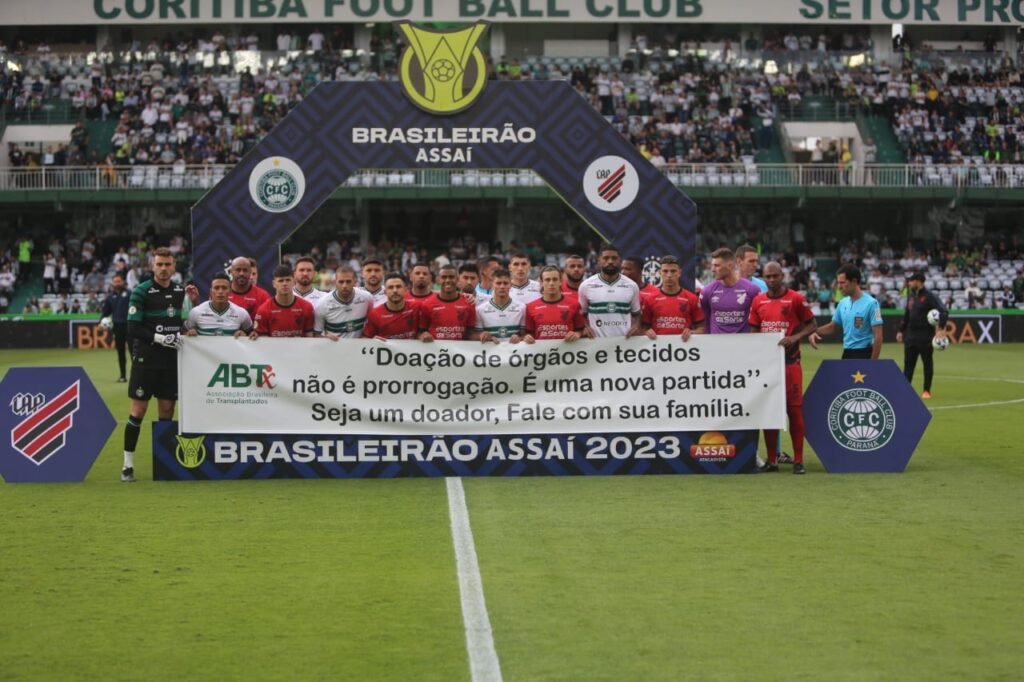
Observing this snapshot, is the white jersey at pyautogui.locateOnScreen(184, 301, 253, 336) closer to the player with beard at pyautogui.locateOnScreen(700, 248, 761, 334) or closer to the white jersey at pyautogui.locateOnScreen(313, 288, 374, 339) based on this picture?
the white jersey at pyautogui.locateOnScreen(313, 288, 374, 339)

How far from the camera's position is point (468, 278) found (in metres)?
14.9

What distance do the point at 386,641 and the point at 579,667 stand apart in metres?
1.06

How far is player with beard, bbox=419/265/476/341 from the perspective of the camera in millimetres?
13070

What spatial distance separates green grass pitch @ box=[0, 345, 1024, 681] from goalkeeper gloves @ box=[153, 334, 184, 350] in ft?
4.17

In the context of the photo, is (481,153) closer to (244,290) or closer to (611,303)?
(611,303)

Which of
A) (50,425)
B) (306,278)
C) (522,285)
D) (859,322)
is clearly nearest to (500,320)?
(522,285)

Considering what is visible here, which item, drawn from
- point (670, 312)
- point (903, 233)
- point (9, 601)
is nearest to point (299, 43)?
point (903, 233)

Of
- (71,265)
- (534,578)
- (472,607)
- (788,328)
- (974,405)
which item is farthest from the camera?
(71,265)

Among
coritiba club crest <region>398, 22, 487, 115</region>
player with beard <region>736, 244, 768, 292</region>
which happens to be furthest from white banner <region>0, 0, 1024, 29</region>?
player with beard <region>736, 244, 768, 292</region>

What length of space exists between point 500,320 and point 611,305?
3.82 ft

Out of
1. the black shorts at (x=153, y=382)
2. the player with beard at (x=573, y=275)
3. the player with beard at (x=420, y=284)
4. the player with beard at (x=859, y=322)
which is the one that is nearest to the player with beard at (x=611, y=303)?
the player with beard at (x=573, y=275)

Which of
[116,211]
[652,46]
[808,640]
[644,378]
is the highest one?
[652,46]

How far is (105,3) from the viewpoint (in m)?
55.4

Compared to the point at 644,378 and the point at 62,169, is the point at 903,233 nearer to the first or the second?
the point at 62,169
